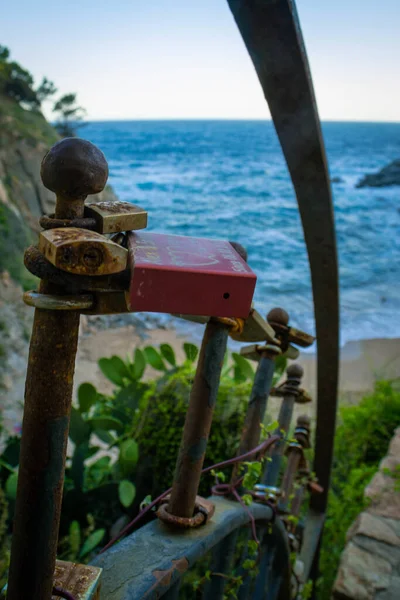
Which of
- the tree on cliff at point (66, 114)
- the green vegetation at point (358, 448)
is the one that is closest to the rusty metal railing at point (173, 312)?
the green vegetation at point (358, 448)

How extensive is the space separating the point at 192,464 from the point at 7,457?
6.48 feet

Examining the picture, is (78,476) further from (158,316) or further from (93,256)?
(158,316)

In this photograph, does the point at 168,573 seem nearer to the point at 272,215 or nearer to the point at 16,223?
the point at 16,223

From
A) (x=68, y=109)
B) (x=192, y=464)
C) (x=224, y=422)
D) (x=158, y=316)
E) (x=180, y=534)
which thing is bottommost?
(x=158, y=316)

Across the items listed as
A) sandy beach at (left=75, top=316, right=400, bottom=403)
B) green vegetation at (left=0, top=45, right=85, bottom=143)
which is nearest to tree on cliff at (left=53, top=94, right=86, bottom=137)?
green vegetation at (left=0, top=45, right=85, bottom=143)

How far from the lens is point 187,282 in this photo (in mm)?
604

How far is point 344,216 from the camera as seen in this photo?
23.0 m

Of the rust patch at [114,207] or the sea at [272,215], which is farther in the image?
the sea at [272,215]

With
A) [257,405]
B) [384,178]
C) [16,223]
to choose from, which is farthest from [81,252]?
[384,178]

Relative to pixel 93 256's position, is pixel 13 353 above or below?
below

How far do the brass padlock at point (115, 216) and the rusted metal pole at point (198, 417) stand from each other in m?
0.28

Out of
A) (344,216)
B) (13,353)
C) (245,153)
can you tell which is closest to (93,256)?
(13,353)

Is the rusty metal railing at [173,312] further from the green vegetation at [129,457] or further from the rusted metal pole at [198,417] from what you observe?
the green vegetation at [129,457]

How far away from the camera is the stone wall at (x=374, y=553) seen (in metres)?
2.10
